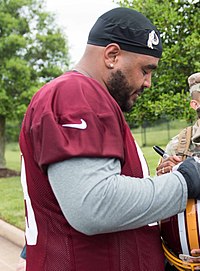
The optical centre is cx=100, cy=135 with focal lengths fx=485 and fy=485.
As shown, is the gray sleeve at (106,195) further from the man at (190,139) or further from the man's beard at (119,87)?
the man at (190,139)

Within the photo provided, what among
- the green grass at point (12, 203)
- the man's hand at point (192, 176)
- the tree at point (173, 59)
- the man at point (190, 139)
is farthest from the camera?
the green grass at point (12, 203)

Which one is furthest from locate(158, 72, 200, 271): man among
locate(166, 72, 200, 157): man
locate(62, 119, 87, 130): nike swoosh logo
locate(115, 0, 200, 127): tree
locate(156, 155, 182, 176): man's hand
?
locate(115, 0, 200, 127): tree

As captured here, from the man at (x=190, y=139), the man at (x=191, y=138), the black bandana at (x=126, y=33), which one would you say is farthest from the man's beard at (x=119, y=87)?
the man at (x=191, y=138)

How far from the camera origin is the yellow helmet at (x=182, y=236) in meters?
1.86

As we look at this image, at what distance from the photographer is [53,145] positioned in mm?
1546

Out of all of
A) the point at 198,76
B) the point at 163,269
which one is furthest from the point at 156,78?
the point at 163,269

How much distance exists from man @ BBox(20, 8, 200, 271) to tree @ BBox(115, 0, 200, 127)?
3677mm

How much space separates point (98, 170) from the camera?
1.55m

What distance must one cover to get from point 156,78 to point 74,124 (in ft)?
14.7

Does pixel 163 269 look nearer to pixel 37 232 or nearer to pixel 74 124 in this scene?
pixel 37 232

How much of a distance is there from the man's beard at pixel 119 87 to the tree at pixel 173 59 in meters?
3.63

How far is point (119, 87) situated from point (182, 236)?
0.63 metres

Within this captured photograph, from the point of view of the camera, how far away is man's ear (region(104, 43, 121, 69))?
1.79 m

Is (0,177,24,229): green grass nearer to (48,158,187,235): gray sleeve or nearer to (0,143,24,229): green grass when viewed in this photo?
(0,143,24,229): green grass
